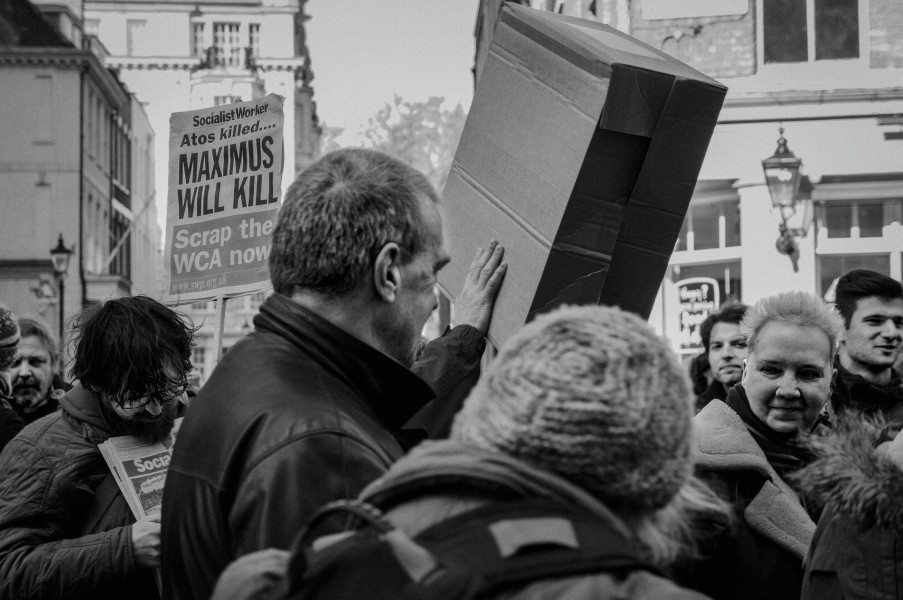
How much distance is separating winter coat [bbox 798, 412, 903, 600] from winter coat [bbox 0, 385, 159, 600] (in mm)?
1840

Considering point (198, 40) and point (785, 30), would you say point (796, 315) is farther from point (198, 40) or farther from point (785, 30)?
point (198, 40)

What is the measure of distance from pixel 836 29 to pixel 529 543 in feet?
40.9

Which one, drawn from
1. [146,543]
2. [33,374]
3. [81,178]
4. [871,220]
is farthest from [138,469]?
[81,178]

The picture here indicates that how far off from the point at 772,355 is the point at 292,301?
79.1 inches

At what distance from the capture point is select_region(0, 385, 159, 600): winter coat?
3133mm

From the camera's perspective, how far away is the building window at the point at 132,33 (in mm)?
68938

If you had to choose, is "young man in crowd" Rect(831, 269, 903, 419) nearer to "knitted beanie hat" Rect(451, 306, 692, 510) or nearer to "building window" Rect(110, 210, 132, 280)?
"knitted beanie hat" Rect(451, 306, 692, 510)

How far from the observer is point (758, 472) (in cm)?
354

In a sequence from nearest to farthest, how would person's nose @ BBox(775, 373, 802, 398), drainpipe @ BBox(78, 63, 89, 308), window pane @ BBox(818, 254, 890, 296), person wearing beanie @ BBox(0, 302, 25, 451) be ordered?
person's nose @ BBox(775, 373, 802, 398) < person wearing beanie @ BBox(0, 302, 25, 451) < window pane @ BBox(818, 254, 890, 296) < drainpipe @ BBox(78, 63, 89, 308)

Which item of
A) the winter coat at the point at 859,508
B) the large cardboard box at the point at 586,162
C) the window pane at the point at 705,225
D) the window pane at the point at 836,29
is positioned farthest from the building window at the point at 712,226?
the winter coat at the point at 859,508

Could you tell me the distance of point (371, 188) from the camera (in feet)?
7.46

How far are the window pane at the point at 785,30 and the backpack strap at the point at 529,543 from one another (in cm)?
1237

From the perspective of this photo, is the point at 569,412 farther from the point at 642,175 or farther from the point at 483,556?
the point at 642,175

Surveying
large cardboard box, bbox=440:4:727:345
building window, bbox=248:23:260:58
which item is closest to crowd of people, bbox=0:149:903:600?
large cardboard box, bbox=440:4:727:345
